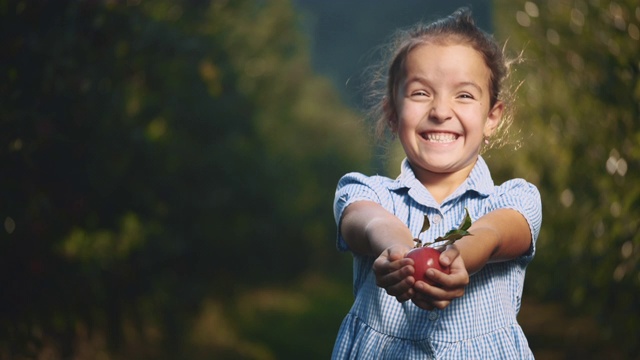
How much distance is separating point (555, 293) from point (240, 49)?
17.0 feet

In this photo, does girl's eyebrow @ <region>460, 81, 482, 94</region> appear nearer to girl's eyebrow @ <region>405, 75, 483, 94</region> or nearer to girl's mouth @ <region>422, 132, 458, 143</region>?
girl's eyebrow @ <region>405, 75, 483, 94</region>

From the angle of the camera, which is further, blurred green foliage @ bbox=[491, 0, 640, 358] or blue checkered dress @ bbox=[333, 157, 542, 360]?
blurred green foliage @ bbox=[491, 0, 640, 358]

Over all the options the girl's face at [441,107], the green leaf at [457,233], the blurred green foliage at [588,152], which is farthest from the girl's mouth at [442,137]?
the blurred green foliage at [588,152]

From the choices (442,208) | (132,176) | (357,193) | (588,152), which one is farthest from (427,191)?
(588,152)

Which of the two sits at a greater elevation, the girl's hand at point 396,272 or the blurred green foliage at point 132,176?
the blurred green foliage at point 132,176

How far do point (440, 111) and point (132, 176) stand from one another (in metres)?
4.70

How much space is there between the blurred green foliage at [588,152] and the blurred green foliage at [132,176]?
5.49 feet

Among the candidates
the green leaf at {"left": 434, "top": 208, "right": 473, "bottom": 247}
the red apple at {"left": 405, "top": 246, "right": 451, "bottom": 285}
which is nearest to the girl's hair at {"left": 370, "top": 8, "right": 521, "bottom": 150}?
the green leaf at {"left": 434, "top": 208, "right": 473, "bottom": 247}

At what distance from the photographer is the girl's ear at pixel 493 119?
3039 mm

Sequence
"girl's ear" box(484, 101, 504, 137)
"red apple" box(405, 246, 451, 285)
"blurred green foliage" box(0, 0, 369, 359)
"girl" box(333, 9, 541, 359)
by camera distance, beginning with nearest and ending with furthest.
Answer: "red apple" box(405, 246, 451, 285), "girl" box(333, 9, 541, 359), "girl's ear" box(484, 101, 504, 137), "blurred green foliage" box(0, 0, 369, 359)

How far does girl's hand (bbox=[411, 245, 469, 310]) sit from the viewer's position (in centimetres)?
Answer: 225

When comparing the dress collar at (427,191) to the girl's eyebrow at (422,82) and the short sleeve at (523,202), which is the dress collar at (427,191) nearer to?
the short sleeve at (523,202)

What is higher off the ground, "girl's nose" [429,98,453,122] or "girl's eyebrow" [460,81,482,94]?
"girl's eyebrow" [460,81,482,94]

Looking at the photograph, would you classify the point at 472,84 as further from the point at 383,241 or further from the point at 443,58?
the point at 383,241
